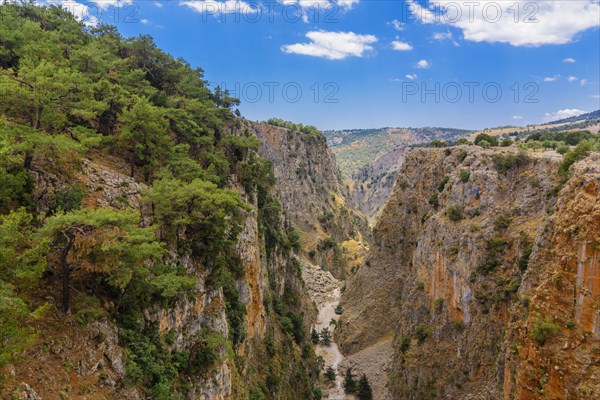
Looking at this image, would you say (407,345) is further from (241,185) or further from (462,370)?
(241,185)

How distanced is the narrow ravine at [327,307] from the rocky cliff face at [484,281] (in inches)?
139

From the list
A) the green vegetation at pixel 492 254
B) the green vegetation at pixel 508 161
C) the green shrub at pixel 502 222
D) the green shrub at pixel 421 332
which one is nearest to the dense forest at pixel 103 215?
the green shrub at pixel 421 332

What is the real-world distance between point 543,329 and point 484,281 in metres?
14.9

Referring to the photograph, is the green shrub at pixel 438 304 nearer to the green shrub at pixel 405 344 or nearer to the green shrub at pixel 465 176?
the green shrub at pixel 405 344

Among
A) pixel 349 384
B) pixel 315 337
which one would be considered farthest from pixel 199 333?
pixel 315 337

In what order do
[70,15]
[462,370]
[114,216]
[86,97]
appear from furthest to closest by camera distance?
[70,15] → [462,370] → [86,97] → [114,216]

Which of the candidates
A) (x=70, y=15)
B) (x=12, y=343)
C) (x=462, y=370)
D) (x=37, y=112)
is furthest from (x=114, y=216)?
(x=70, y=15)

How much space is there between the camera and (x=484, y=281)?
141ft

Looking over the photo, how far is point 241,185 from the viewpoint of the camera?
50344mm

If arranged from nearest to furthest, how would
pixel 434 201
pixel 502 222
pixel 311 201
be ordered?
pixel 502 222 < pixel 434 201 < pixel 311 201

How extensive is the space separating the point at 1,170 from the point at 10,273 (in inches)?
285

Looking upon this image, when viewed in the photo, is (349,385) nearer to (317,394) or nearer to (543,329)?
(317,394)

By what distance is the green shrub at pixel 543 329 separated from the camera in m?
28.1

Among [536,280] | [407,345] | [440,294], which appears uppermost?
[536,280]
